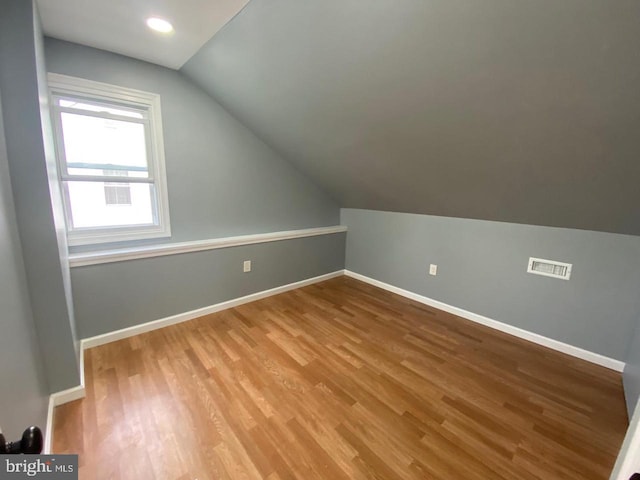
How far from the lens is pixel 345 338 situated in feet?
7.90

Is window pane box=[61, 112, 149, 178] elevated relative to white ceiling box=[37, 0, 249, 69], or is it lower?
lower

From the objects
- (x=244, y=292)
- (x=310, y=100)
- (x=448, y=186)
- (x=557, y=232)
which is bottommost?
(x=244, y=292)

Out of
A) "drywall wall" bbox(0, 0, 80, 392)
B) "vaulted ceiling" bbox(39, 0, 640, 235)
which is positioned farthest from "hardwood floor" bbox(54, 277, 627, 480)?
"vaulted ceiling" bbox(39, 0, 640, 235)

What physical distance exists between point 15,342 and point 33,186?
2.48ft

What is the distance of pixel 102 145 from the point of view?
85.4 inches

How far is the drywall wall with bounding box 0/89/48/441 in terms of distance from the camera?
3.18 ft

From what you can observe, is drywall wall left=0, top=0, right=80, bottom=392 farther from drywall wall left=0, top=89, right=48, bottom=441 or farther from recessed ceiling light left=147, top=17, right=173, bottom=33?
recessed ceiling light left=147, top=17, right=173, bottom=33

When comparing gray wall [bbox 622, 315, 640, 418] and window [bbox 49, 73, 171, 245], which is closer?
gray wall [bbox 622, 315, 640, 418]

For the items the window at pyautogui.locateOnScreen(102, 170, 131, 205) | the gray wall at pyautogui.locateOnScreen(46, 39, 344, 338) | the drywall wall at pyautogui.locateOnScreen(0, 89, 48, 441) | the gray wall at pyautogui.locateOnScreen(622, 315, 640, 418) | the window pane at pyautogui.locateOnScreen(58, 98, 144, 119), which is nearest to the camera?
the drywall wall at pyautogui.locateOnScreen(0, 89, 48, 441)

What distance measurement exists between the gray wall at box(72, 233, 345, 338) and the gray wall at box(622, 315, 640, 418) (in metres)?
2.88

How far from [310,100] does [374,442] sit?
7.30 ft

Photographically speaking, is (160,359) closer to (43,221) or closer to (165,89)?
(43,221)

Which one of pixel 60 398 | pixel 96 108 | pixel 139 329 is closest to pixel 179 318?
pixel 139 329

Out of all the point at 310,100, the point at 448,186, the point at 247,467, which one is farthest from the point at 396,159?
the point at 247,467
